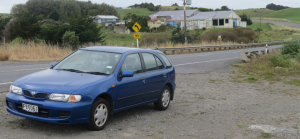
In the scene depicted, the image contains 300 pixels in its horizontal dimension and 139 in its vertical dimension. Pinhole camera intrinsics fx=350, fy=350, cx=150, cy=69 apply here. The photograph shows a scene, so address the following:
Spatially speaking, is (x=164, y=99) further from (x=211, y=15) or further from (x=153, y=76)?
(x=211, y=15)

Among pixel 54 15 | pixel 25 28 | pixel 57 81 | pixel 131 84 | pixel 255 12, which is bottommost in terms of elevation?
pixel 131 84

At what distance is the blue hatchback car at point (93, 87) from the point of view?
18.9 feet

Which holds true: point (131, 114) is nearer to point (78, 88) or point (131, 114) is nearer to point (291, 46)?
point (78, 88)

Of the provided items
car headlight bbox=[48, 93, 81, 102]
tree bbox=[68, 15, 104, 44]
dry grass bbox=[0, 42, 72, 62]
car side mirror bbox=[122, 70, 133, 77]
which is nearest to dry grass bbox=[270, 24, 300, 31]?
tree bbox=[68, 15, 104, 44]

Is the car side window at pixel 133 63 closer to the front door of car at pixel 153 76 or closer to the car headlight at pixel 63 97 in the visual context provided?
the front door of car at pixel 153 76

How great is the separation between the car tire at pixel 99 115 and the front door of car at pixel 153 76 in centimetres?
141

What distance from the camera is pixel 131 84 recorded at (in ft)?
22.9

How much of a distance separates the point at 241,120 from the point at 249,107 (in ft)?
5.24

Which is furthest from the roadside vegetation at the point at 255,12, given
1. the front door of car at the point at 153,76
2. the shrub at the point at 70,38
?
the front door of car at the point at 153,76

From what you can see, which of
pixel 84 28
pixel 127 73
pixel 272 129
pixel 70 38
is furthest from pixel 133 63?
pixel 84 28

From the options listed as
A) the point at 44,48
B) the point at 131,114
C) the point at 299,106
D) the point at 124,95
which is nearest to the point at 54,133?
the point at 124,95

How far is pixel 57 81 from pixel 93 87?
65cm

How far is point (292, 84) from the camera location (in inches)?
534

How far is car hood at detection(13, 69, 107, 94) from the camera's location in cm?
581
